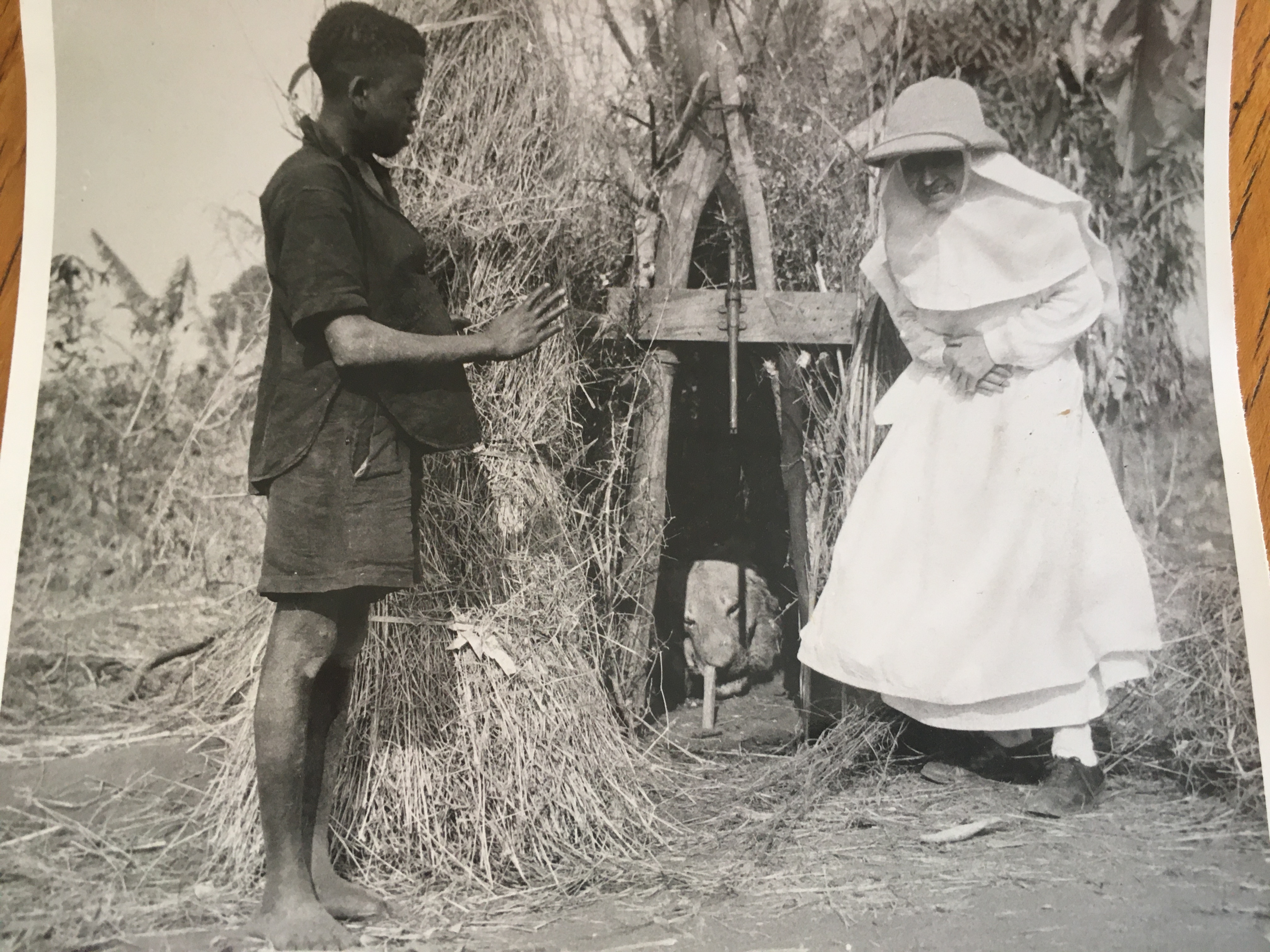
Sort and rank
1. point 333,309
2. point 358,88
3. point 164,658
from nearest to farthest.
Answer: point 333,309
point 358,88
point 164,658

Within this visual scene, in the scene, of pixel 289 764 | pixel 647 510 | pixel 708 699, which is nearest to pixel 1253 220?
pixel 647 510

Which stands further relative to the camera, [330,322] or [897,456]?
[897,456]

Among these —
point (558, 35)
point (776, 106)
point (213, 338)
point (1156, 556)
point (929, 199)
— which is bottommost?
point (1156, 556)

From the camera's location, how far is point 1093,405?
5.59 feet

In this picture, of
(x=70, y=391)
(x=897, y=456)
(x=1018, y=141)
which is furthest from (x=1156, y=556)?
(x=70, y=391)

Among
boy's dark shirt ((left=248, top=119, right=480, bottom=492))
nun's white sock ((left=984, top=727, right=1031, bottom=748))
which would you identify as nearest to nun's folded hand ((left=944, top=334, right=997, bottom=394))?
nun's white sock ((left=984, top=727, right=1031, bottom=748))

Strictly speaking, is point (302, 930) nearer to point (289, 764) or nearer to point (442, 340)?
point (289, 764)

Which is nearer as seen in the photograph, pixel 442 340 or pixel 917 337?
pixel 442 340

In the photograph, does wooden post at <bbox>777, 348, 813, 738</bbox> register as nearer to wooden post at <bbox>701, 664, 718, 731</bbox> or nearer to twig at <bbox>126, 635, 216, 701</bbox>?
wooden post at <bbox>701, 664, 718, 731</bbox>

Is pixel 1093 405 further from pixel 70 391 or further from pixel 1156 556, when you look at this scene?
pixel 70 391

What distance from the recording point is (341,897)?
1501 millimetres

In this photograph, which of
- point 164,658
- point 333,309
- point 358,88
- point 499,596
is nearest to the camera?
point 333,309

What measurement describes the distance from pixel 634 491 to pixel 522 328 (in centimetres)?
44

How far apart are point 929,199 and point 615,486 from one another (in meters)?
0.76
